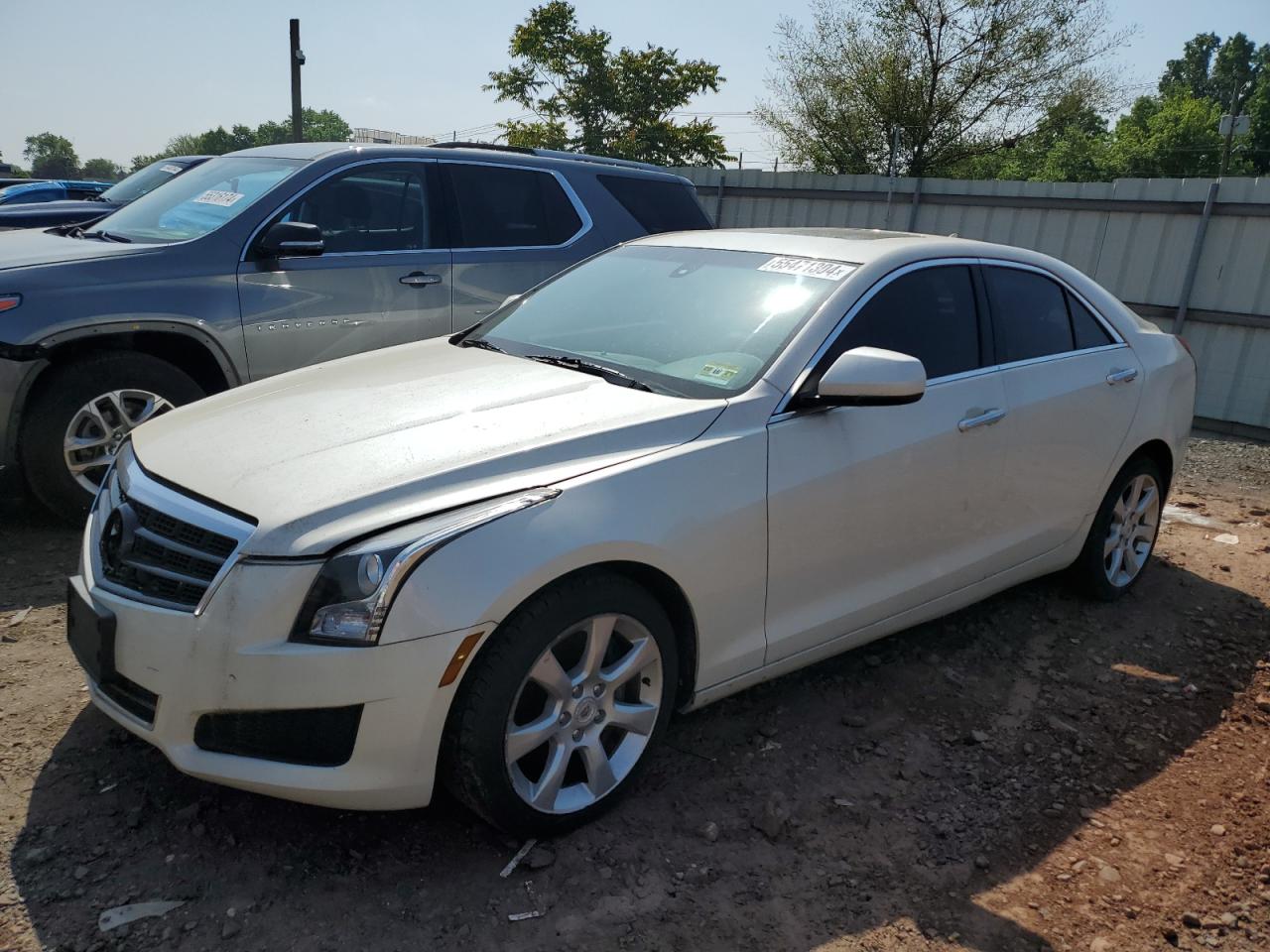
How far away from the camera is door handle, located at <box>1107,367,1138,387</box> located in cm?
435

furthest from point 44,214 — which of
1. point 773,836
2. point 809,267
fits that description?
point 773,836

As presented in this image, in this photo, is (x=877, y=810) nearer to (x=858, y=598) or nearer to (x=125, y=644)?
(x=858, y=598)

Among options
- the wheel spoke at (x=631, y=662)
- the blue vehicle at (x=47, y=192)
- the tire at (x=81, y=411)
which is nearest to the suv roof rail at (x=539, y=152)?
the tire at (x=81, y=411)

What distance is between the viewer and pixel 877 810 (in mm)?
3072

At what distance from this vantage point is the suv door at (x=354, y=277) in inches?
200

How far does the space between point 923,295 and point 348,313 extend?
3.08m

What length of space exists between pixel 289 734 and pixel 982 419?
2.61 m

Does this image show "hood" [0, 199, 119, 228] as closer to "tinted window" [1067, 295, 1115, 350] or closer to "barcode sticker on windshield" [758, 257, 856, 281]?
"barcode sticker on windshield" [758, 257, 856, 281]

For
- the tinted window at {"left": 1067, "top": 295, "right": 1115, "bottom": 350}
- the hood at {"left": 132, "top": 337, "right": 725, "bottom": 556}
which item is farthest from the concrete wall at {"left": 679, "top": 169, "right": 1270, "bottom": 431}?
the hood at {"left": 132, "top": 337, "right": 725, "bottom": 556}

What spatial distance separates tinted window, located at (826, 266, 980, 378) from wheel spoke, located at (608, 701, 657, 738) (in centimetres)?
130

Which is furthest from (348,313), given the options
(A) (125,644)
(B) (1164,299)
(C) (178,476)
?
(B) (1164,299)

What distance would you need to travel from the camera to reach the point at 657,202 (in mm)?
6719

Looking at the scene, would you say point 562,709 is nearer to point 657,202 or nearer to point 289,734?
point 289,734

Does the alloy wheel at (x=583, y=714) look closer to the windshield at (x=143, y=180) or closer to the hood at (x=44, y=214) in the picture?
the windshield at (x=143, y=180)
